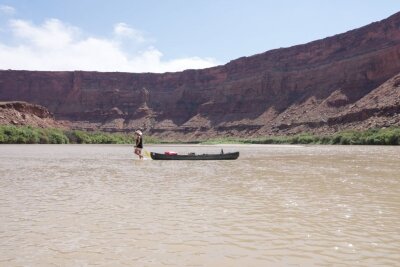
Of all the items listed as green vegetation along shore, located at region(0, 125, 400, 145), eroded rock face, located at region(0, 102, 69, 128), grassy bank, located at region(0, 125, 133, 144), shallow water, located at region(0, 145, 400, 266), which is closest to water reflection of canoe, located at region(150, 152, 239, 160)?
shallow water, located at region(0, 145, 400, 266)

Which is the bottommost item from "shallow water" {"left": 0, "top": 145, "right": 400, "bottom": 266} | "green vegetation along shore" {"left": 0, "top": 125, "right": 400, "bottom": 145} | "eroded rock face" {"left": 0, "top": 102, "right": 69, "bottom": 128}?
"shallow water" {"left": 0, "top": 145, "right": 400, "bottom": 266}

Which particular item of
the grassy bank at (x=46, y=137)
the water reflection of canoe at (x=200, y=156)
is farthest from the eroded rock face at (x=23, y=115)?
the water reflection of canoe at (x=200, y=156)

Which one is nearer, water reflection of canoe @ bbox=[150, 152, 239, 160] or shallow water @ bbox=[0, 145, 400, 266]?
shallow water @ bbox=[0, 145, 400, 266]

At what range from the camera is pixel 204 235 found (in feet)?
25.2

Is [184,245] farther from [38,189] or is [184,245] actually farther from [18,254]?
[38,189]

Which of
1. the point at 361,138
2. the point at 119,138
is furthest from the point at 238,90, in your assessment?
the point at 361,138

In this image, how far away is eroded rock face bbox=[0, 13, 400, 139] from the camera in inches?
3706

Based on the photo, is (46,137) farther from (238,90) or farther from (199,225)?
(199,225)

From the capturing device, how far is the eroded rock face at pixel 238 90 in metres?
94.1

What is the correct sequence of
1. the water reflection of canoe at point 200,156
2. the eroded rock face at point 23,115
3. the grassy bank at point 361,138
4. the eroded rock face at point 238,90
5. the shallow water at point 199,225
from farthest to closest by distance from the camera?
1. the eroded rock face at point 238,90
2. the eroded rock face at point 23,115
3. the grassy bank at point 361,138
4. the water reflection of canoe at point 200,156
5. the shallow water at point 199,225

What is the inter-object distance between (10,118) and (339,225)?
8832 centimetres

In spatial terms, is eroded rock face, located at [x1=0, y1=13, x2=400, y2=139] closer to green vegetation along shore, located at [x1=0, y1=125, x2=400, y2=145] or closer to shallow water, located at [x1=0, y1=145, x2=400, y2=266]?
green vegetation along shore, located at [x1=0, y1=125, x2=400, y2=145]

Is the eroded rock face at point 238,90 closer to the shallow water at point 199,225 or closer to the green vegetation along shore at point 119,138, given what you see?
the green vegetation along shore at point 119,138

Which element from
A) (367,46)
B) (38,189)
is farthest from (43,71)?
(38,189)
